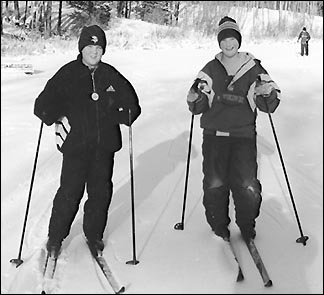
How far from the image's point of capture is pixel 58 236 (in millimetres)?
3336

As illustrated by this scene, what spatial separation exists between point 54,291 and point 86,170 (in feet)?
2.54

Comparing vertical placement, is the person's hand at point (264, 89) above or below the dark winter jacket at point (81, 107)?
above

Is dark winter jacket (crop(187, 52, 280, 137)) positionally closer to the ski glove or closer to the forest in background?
the ski glove

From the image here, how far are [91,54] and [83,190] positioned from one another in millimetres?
883

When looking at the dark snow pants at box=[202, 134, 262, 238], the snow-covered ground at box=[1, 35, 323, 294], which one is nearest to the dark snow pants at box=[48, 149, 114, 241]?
the snow-covered ground at box=[1, 35, 323, 294]

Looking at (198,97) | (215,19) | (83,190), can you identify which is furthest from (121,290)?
(215,19)

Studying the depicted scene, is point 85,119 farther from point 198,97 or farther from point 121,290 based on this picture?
point 121,290

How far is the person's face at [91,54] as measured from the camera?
322 centimetres

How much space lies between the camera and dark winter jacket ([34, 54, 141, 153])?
3199mm

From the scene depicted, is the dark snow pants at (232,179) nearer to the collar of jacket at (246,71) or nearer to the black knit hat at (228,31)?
the collar of jacket at (246,71)

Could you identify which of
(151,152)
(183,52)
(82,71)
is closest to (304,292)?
(82,71)

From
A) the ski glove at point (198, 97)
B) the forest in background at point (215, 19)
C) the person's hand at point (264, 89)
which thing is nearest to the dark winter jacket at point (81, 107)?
the ski glove at point (198, 97)

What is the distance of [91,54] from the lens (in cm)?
322

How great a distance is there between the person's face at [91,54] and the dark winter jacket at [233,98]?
0.64 meters
